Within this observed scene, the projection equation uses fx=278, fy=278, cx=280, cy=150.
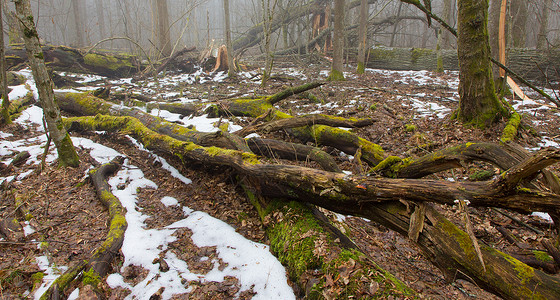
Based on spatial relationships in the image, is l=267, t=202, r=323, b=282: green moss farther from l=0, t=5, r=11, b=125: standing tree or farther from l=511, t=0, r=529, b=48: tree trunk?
l=511, t=0, r=529, b=48: tree trunk

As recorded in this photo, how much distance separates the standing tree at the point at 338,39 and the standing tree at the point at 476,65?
5758 mm

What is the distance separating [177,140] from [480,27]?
236 inches

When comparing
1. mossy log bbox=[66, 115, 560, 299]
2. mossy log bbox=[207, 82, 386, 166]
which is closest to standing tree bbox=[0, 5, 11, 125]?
mossy log bbox=[207, 82, 386, 166]

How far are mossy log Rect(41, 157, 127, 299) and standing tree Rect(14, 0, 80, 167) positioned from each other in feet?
3.56

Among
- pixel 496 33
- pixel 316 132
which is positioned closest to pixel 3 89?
pixel 316 132

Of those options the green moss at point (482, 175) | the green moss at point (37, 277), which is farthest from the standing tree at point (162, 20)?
the green moss at point (482, 175)

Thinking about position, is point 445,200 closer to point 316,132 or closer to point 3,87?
point 316,132

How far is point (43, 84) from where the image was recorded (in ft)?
15.1

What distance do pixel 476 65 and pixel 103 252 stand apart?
22.1ft

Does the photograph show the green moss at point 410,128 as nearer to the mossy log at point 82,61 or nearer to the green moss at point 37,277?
the green moss at point 37,277

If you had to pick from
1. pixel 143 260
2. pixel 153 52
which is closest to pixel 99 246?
pixel 143 260

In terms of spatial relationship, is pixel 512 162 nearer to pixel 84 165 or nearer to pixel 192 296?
pixel 192 296

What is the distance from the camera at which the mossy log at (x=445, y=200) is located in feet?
6.25

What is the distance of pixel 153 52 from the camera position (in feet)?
51.5
